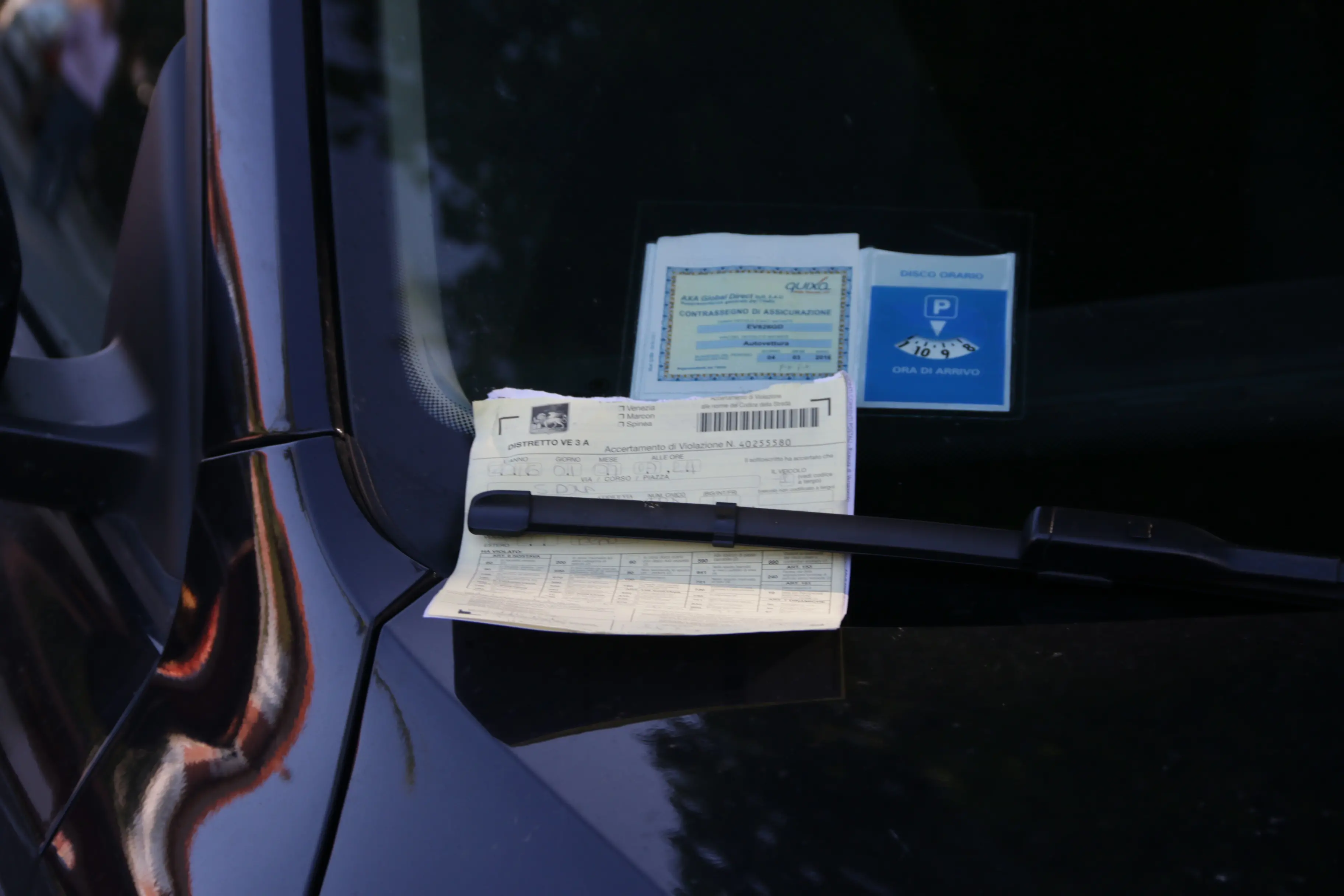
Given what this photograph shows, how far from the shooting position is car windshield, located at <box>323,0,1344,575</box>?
1.00 meters

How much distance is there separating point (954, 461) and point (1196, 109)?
551mm

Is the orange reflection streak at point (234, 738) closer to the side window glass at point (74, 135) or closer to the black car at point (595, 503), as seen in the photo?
the black car at point (595, 503)

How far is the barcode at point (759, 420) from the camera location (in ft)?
3.31

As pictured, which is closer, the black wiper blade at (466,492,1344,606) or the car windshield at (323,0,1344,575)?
the black wiper blade at (466,492,1344,606)

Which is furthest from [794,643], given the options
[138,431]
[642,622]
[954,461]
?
[138,431]

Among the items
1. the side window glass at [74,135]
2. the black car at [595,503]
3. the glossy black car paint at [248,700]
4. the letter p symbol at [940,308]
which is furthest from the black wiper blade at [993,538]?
the side window glass at [74,135]

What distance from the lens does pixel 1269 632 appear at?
2.79ft

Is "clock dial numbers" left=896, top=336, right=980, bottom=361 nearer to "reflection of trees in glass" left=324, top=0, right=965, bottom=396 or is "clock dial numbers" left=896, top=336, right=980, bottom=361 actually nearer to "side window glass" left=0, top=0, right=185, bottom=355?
"reflection of trees in glass" left=324, top=0, right=965, bottom=396

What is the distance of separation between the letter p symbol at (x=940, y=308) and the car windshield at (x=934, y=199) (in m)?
0.07

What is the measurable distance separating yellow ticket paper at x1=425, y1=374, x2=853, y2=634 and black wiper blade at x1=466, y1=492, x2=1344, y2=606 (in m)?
0.02

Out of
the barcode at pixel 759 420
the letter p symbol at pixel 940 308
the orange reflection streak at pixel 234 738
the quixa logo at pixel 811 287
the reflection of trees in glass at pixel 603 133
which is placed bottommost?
the orange reflection streak at pixel 234 738

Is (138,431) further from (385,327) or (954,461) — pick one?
(954,461)

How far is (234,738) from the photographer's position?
843 millimetres

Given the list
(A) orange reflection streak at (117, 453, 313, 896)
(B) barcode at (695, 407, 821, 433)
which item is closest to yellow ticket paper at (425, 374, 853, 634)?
(B) barcode at (695, 407, 821, 433)
